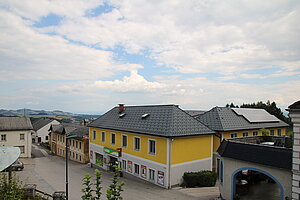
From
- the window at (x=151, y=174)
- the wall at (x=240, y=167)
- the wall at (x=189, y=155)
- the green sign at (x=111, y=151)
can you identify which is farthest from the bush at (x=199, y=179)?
the green sign at (x=111, y=151)

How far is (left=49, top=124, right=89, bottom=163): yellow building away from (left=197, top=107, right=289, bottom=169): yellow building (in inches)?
683

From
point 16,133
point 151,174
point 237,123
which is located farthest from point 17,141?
point 237,123

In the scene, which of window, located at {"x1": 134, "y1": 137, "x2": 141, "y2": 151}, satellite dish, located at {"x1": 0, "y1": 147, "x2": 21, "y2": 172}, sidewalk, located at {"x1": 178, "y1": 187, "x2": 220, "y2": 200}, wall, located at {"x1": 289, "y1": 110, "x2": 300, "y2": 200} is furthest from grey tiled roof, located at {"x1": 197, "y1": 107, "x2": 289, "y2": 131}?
satellite dish, located at {"x1": 0, "y1": 147, "x2": 21, "y2": 172}

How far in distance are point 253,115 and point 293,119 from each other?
24.4 meters

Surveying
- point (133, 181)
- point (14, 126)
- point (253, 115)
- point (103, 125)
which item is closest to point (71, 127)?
point (14, 126)

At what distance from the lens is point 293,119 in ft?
31.9

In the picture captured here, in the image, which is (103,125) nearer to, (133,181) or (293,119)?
(133,181)

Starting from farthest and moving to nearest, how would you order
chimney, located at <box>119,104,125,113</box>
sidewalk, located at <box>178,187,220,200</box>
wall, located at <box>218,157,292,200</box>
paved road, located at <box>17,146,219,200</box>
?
chimney, located at <box>119,104,125,113</box> → paved road, located at <box>17,146,219,200</box> → sidewalk, located at <box>178,187,220,200</box> → wall, located at <box>218,157,292,200</box>

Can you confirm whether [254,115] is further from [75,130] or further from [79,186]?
[75,130]

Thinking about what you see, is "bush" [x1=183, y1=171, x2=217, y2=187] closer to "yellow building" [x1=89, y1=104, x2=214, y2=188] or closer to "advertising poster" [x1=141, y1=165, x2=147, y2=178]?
"yellow building" [x1=89, y1=104, x2=214, y2=188]

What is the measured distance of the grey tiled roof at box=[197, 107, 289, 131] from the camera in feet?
85.8

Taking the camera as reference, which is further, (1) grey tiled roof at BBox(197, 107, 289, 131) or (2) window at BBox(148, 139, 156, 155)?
(1) grey tiled roof at BBox(197, 107, 289, 131)

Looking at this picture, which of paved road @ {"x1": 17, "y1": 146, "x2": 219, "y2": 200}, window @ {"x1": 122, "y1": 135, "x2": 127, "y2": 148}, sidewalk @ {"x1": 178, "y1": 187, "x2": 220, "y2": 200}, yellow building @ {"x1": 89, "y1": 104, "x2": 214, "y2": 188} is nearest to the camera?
sidewalk @ {"x1": 178, "y1": 187, "x2": 220, "y2": 200}

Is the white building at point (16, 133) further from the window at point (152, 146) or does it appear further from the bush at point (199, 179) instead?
the bush at point (199, 179)
